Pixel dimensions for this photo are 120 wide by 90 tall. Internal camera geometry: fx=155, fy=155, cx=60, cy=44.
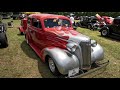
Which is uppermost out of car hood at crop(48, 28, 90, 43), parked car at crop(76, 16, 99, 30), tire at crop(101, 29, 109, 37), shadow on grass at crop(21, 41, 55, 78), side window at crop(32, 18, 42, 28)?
side window at crop(32, 18, 42, 28)

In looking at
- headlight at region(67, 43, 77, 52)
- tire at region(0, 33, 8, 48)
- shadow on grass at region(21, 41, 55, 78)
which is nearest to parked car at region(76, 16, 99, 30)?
shadow on grass at region(21, 41, 55, 78)

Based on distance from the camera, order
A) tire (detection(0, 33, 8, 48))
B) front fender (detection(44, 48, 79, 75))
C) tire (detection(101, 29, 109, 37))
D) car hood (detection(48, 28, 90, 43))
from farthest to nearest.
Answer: tire (detection(101, 29, 109, 37)), tire (detection(0, 33, 8, 48)), car hood (detection(48, 28, 90, 43)), front fender (detection(44, 48, 79, 75))

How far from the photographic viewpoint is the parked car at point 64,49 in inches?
181

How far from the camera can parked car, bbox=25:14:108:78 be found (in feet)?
15.1

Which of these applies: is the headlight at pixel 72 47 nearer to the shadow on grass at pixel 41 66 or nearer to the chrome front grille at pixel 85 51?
the chrome front grille at pixel 85 51

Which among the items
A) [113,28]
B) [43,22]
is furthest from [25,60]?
[113,28]

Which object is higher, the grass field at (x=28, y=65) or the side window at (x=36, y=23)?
the side window at (x=36, y=23)

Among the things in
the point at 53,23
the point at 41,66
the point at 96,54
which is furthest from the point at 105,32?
the point at 41,66

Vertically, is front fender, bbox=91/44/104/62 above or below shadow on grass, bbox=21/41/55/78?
above

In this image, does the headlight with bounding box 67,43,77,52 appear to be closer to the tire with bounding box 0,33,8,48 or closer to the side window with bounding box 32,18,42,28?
the side window with bounding box 32,18,42,28

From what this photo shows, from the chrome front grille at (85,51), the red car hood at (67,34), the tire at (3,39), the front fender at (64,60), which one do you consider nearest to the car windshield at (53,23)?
the red car hood at (67,34)

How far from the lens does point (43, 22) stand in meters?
6.34
